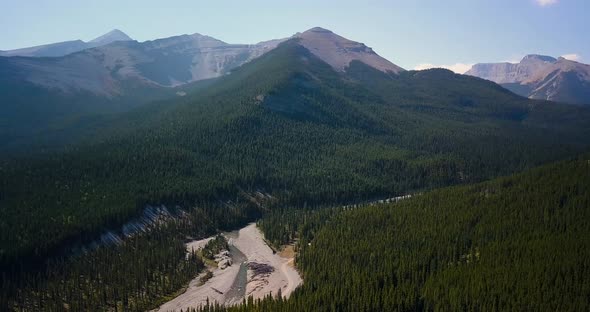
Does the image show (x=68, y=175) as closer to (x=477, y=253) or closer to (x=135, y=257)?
(x=135, y=257)

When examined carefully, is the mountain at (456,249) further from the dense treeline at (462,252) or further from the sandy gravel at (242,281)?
the sandy gravel at (242,281)

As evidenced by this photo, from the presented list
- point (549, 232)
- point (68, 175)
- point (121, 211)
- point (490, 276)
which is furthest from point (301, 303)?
point (68, 175)

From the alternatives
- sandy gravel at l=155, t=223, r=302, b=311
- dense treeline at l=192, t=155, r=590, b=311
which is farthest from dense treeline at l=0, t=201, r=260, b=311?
dense treeline at l=192, t=155, r=590, b=311

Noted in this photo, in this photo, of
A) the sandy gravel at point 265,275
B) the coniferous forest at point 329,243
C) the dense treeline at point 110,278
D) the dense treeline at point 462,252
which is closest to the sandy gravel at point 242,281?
the sandy gravel at point 265,275

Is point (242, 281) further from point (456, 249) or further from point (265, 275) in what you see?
point (456, 249)

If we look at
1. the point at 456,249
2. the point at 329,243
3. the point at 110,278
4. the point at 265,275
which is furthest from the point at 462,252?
the point at 110,278
